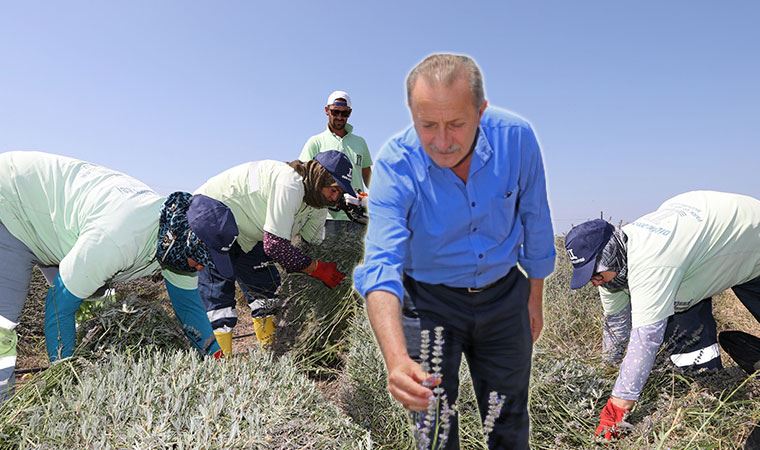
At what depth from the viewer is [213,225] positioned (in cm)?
294

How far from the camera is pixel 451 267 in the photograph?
1914mm

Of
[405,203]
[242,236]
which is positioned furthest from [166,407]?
[242,236]

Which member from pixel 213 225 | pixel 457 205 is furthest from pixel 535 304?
pixel 213 225

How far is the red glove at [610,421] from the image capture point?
105 inches

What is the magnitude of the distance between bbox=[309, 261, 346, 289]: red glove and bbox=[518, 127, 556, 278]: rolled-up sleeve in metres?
2.16

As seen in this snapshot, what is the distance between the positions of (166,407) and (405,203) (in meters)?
1.17

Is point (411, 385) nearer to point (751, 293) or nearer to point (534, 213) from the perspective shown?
point (534, 213)

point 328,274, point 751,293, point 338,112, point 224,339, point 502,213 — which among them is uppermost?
point 502,213

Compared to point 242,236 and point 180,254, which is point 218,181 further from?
point 180,254

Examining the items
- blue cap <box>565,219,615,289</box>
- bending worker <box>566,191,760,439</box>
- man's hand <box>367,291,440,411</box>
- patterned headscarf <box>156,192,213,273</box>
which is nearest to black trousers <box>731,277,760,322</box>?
bending worker <box>566,191,760,439</box>

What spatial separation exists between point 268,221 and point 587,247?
7.27ft

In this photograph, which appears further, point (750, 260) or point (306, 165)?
point (306, 165)

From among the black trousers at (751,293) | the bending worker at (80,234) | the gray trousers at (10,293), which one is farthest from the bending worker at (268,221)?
the black trousers at (751,293)

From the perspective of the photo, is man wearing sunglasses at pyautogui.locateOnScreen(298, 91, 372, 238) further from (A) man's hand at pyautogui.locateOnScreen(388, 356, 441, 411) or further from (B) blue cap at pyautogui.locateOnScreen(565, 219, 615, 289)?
(A) man's hand at pyautogui.locateOnScreen(388, 356, 441, 411)
